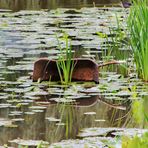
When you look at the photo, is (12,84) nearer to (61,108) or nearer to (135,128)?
(61,108)

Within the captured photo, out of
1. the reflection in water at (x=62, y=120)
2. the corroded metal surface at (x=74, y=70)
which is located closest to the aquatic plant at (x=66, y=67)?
the corroded metal surface at (x=74, y=70)

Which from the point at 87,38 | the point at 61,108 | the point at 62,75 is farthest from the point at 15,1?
the point at 61,108

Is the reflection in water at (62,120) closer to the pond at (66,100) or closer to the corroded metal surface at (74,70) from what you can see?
the pond at (66,100)

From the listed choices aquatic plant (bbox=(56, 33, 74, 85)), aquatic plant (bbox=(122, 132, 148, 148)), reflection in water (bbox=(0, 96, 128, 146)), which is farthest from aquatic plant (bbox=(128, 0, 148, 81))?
aquatic plant (bbox=(122, 132, 148, 148))

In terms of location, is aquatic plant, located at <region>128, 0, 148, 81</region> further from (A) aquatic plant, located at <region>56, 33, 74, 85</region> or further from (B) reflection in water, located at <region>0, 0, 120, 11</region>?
(B) reflection in water, located at <region>0, 0, 120, 11</region>

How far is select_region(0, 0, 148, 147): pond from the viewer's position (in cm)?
541

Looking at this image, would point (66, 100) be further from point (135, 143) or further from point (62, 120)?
point (135, 143)

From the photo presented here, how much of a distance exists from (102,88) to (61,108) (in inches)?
35.0

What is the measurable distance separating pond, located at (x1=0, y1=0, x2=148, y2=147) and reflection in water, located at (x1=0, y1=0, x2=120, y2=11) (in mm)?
5795

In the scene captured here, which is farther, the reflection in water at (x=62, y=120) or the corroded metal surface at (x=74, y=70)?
the corroded metal surface at (x=74, y=70)

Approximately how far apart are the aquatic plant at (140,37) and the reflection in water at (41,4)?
8.64m

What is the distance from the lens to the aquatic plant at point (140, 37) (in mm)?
7508

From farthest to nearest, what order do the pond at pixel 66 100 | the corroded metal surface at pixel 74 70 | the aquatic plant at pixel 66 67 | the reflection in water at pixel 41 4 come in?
the reflection in water at pixel 41 4 → the corroded metal surface at pixel 74 70 → the aquatic plant at pixel 66 67 → the pond at pixel 66 100

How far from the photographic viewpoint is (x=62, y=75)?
24.6ft
